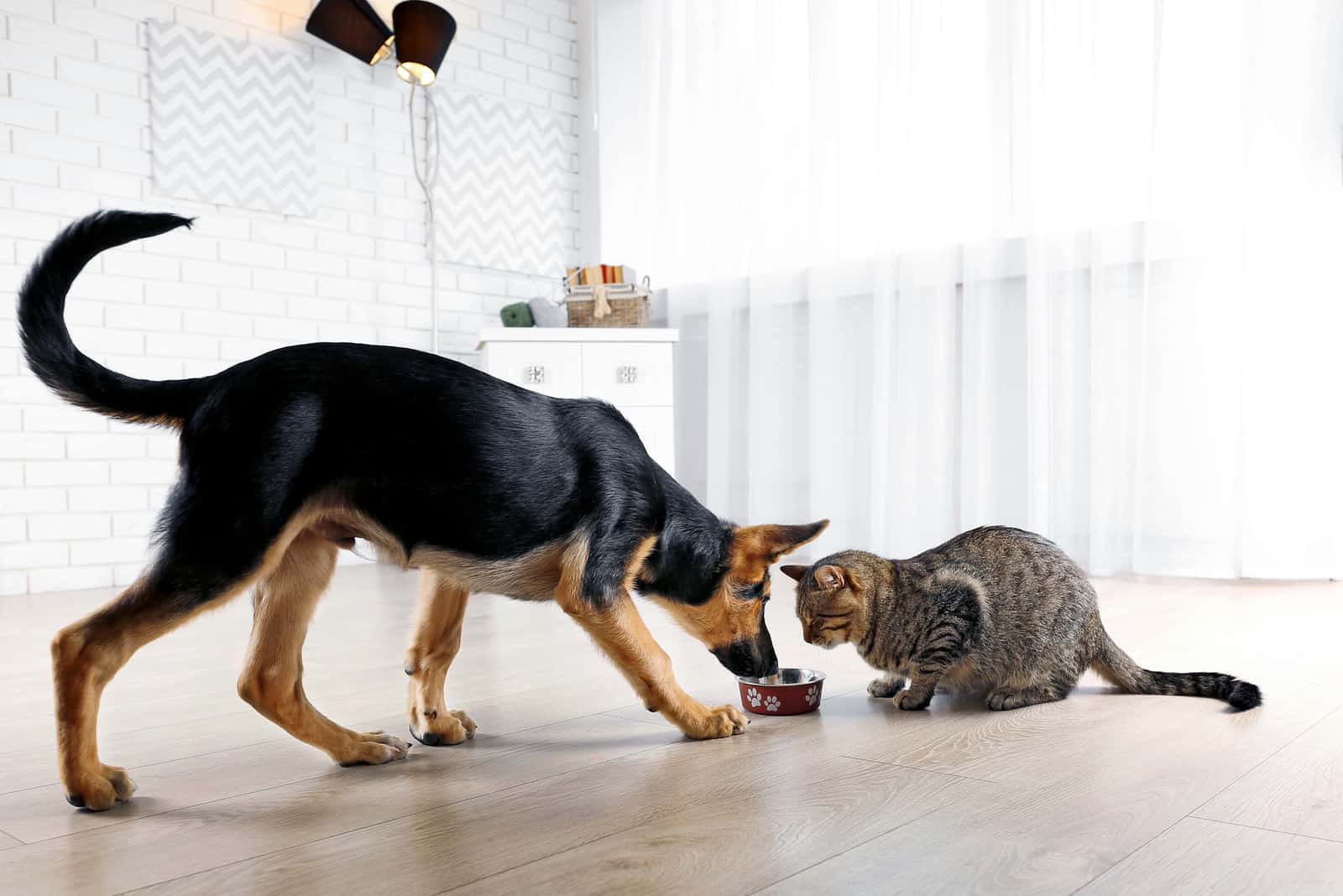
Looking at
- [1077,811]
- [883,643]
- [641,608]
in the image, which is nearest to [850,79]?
[641,608]

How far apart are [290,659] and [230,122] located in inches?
134

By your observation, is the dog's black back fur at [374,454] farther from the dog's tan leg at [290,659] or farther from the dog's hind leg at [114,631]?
the dog's tan leg at [290,659]

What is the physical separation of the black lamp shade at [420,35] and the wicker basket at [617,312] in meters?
1.18

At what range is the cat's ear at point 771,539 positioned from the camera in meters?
1.71

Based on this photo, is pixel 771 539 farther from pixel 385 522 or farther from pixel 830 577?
pixel 385 522

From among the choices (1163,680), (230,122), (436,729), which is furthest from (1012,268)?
(230,122)

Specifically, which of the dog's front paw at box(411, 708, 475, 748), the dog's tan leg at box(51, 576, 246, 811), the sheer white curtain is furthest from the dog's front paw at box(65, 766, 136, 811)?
the sheer white curtain

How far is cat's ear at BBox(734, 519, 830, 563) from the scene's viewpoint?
5.60 ft

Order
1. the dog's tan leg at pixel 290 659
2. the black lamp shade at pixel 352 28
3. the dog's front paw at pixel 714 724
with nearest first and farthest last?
the dog's tan leg at pixel 290 659 < the dog's front paw at pixel 714 724 < the black lamp shade at pixel 352 28

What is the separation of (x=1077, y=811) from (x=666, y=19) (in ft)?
14.4

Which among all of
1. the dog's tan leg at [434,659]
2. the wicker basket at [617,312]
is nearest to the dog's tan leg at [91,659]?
the dog's tan leg at [434,659]

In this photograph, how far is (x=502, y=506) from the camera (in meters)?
1.50

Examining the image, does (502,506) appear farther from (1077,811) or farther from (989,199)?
(989,199)

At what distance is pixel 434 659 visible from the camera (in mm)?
1701
